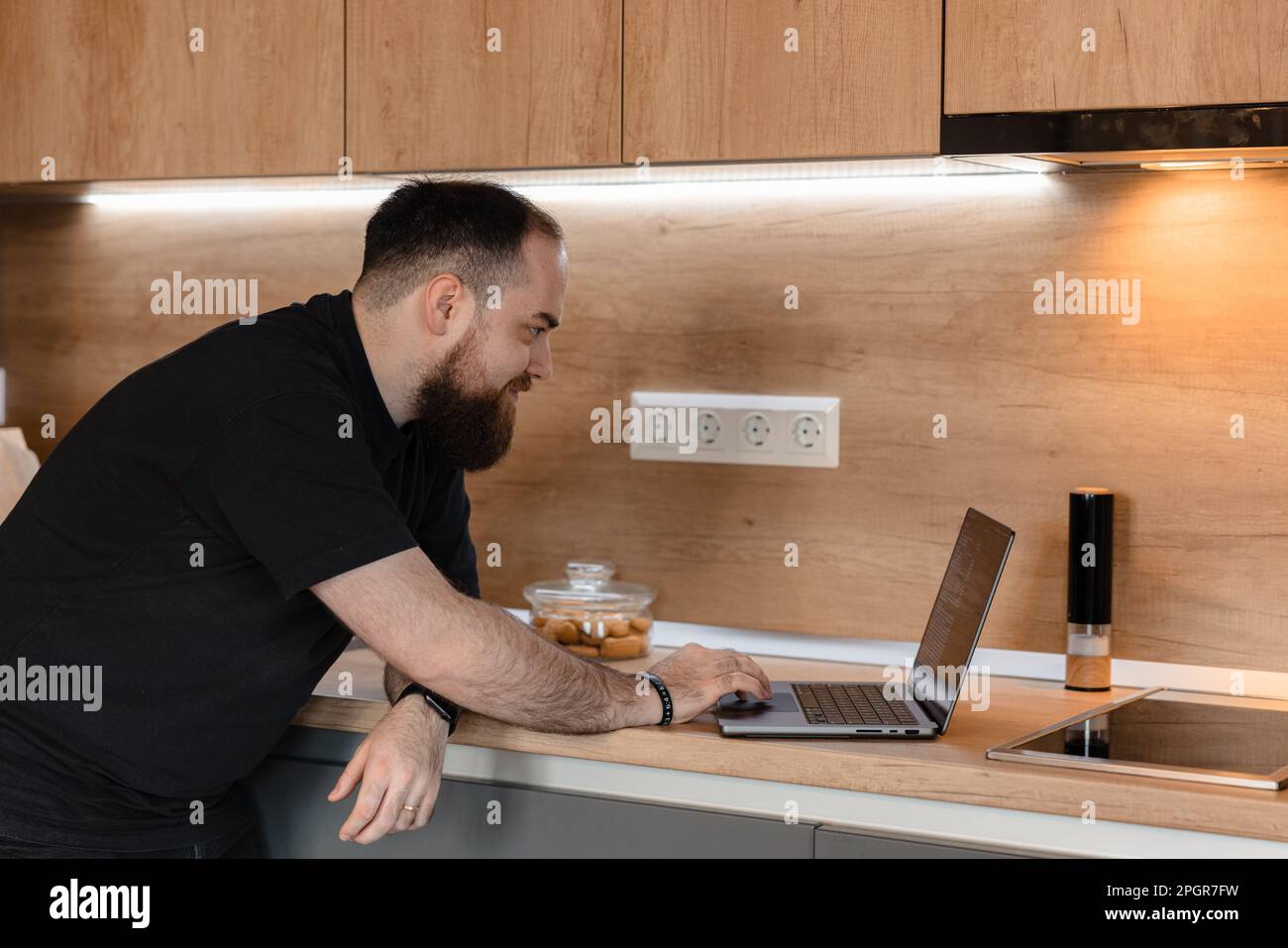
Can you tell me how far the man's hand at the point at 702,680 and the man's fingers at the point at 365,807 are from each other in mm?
299

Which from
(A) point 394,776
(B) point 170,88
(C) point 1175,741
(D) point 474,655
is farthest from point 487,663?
(B) point 170,88

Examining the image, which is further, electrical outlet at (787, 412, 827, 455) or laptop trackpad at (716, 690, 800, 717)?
electrical outlet at (787, 412, 827, 455)

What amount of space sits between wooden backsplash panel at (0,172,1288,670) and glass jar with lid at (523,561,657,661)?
16cm

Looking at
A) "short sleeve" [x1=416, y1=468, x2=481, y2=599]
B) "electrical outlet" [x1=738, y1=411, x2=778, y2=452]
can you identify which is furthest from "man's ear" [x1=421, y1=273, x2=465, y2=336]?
"electrical outlet" [x1=738, y1=411, x2=778, y2=452]

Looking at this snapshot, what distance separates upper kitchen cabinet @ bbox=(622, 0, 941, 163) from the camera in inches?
63.1

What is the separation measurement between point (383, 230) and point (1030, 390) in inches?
33.2

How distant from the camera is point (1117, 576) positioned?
1.84 metres

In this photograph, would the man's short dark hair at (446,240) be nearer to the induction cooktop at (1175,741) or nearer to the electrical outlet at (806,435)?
the electrical outlet at (806,435)

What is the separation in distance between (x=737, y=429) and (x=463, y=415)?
0.54m

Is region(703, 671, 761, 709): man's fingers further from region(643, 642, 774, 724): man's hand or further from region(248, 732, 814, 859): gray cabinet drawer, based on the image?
region(248, 732, 814, 859): gray cabinet drawer

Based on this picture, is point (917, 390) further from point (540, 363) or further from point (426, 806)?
point (426, 806)

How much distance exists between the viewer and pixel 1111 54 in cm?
150
